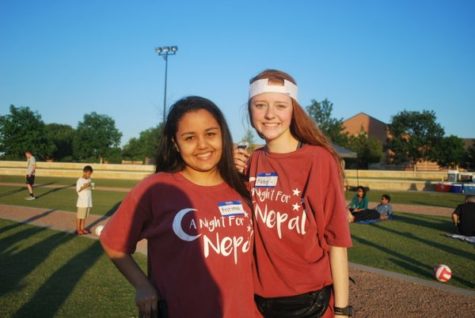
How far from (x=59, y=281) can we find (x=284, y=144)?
5.23 m

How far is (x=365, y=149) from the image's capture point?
6053cm

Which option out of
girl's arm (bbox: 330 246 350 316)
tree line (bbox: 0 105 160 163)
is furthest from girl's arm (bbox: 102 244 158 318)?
tree line (bbox: 0 105 160 163)

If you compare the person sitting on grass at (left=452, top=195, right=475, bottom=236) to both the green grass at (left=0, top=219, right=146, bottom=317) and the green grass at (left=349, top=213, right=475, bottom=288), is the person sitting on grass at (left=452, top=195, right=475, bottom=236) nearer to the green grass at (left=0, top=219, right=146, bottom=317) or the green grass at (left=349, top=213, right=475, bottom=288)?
the green grass at (left=349, top=213, right=475, bottom=288)

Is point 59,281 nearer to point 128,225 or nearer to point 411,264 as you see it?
point 128,225

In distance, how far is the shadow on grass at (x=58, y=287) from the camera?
5.17 metres

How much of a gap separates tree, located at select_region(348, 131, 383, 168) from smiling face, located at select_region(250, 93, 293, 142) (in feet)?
193

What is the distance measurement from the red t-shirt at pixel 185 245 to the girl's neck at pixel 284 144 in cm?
58

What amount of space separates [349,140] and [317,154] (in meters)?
63.1

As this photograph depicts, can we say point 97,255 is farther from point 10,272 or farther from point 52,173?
point 52,173

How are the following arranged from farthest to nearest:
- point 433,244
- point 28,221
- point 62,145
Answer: point 62,145
point 28,221
point 433,244

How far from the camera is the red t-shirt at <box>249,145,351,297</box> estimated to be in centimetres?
231

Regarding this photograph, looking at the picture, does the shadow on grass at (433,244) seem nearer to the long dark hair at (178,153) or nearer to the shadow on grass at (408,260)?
the shadow on grass at (408,260)

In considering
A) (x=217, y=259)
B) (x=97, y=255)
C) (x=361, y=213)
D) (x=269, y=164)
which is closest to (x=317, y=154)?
(x=269, y=164)

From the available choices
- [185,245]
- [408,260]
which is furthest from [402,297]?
[185,245]
